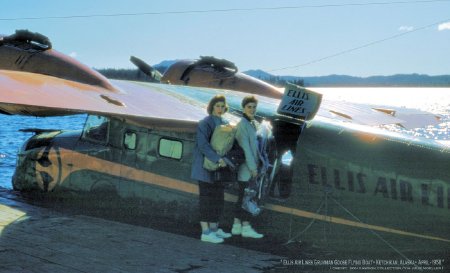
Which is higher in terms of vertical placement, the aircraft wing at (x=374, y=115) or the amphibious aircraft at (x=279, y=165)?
the aircraft wing at (x=374, y=115)

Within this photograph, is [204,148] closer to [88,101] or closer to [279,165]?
[279,165]

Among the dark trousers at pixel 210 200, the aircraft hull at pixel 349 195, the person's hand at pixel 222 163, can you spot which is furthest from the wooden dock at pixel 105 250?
the person's hand at pixel 222 163

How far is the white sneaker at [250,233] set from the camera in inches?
283

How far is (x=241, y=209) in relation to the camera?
7164mm

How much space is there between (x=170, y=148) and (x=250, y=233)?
195 cm

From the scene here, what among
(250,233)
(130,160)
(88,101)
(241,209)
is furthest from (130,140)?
(250,233)

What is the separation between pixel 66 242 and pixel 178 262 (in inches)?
74.6

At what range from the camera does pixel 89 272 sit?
5.85 metres

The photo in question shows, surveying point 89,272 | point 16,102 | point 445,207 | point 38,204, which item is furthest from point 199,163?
point 38,204

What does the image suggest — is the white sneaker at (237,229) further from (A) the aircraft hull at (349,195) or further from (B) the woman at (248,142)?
(B) the woman at (248,142)

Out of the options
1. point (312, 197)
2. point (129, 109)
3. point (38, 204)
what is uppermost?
point (129, 109)

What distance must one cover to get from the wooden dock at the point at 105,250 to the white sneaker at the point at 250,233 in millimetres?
237

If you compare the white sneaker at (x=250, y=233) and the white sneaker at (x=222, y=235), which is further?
the white sneaker at (x=222, y=235)

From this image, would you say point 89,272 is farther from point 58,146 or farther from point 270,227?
point 58,146
